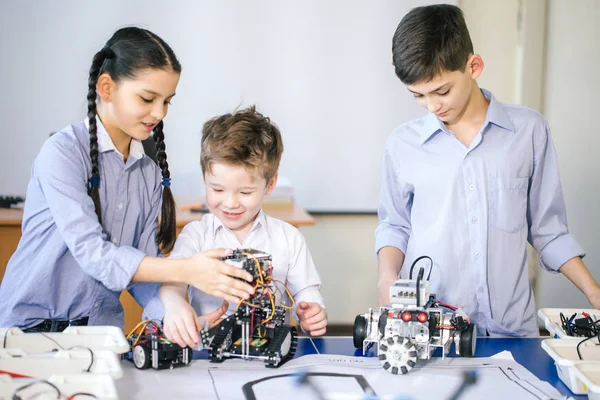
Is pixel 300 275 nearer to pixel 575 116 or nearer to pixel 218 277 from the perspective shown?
pixel 218 277

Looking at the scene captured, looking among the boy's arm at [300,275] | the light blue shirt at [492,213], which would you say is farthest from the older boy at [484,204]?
the boy's arm at [300,275]

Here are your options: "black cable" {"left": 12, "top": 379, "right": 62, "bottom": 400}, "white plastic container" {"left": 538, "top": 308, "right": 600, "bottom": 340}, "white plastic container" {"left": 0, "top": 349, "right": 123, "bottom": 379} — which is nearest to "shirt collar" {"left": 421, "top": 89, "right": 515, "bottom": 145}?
"white plastic container" {"left": 538, "top": 308, "right": 600, "bottom": 340}

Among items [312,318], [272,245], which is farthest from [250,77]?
[312,318]

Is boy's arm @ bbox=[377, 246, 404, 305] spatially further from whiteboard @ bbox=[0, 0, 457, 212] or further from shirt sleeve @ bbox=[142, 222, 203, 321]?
whiteboard @ bbox=[0, 0, 457, 212]

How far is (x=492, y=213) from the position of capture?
1979 millimetres

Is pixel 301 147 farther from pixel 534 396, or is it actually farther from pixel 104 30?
pixel 534 396

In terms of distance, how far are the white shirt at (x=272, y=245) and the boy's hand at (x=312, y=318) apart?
0.09m

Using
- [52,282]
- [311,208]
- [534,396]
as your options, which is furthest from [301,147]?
[534,396]

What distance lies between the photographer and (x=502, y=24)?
14.2 feet

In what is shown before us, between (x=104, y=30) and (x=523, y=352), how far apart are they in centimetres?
328

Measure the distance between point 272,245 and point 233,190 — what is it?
0.78 ft

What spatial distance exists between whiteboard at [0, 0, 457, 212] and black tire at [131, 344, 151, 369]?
2839mm

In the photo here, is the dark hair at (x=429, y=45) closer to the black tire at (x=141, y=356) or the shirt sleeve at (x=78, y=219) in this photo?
the shirt sleeve at (x=78, y=219)

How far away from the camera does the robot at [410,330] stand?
4.81 ft
